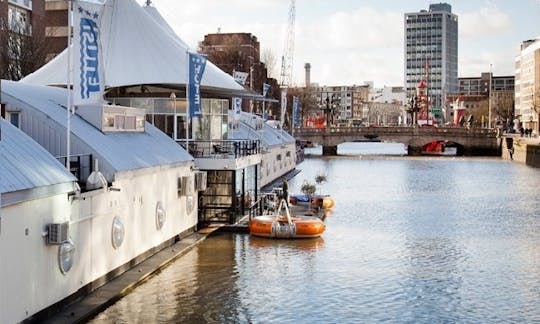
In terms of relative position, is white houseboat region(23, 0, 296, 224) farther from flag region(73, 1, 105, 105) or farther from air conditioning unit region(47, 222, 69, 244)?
air conditioning unit region(47, 222, 69, 244)

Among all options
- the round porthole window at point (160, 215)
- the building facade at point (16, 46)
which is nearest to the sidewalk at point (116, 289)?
the round porthole window at point (160, 215)

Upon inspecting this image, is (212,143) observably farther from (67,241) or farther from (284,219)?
(67,241)

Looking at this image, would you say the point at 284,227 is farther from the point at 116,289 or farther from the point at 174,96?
the point at 116,289

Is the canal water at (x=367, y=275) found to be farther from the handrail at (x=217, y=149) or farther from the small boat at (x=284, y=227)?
the handrail at (x=217, y=149)

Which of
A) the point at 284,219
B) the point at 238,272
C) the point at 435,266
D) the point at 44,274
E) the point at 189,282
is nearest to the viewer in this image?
the point at 44,274

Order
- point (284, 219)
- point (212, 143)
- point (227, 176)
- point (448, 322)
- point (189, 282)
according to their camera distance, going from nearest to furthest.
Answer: point (448, 322), point (189, 282), point (284, 219), point (227, 176), point (212, 143)

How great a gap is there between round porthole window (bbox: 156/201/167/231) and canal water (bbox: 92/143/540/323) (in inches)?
68.8

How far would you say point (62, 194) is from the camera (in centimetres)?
2169

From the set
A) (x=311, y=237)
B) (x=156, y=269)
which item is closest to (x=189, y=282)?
(x=156, y=269)

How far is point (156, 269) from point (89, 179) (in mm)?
5669

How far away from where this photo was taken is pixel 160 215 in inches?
1264

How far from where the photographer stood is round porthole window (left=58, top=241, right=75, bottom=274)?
21500 mm

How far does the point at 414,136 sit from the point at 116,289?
118 meters

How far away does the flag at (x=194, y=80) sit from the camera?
38250 millimetres
